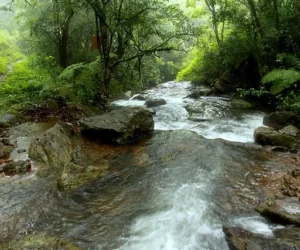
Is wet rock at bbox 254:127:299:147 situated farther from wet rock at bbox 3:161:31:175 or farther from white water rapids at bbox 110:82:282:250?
wet rock at bbox 3:161:31:175

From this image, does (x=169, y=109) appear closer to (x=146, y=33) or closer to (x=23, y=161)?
(x=146, y=33)

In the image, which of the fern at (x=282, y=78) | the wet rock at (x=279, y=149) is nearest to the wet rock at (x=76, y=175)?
the wet rock at (x=279, y=149)

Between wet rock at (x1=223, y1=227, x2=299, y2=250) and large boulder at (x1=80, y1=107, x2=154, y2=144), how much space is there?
457cm

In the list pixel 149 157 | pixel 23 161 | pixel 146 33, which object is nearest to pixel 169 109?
pixel 146 33

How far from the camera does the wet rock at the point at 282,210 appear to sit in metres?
3.92

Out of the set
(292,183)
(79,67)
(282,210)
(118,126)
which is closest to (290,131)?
(292,183)

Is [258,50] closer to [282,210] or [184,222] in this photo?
[282,210]

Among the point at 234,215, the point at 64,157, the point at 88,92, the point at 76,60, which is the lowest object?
the point at 234,215

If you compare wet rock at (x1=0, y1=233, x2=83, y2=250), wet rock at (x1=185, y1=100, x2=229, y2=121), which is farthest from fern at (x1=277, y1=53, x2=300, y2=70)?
wet rock at (x1=0, y1=233, x2=83, y2=250)

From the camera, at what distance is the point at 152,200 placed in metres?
4.73

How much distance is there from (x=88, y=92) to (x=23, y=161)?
4981 millimetres

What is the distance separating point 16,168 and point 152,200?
2701 mm

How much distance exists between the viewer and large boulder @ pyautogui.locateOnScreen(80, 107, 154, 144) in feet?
25.3

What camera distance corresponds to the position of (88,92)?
10.1 m
